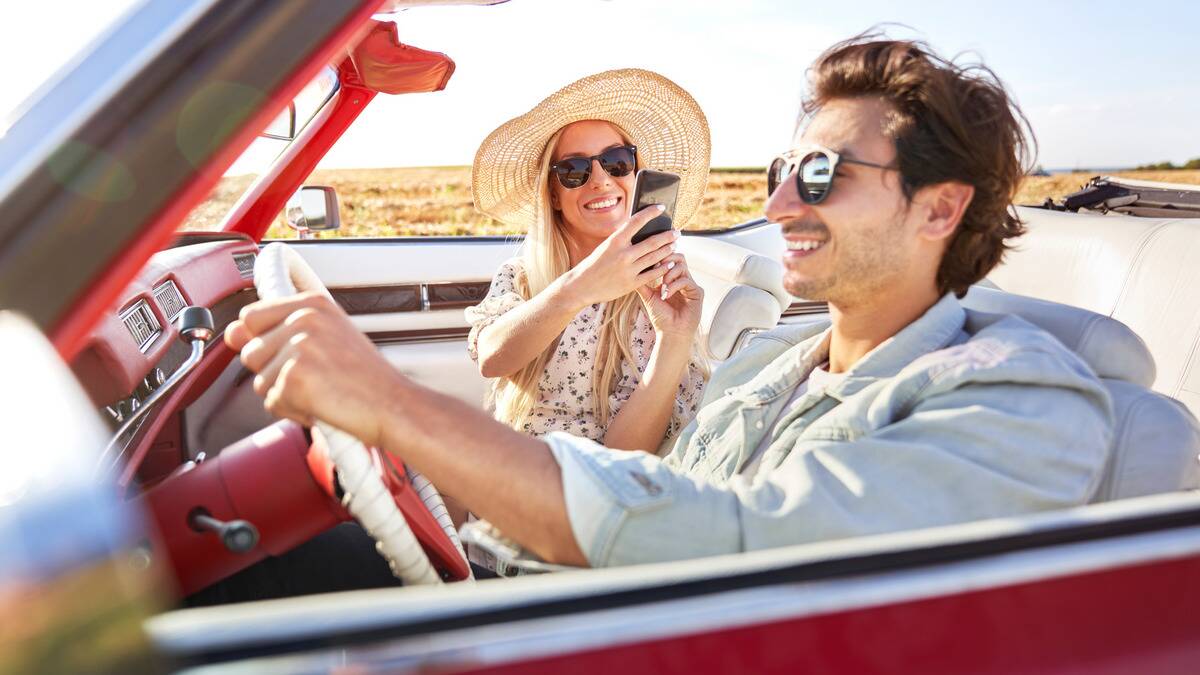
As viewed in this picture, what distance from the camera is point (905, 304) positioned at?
156 centimetres

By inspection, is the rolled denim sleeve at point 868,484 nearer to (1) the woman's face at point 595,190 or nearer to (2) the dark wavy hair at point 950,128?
(2) the dark wavy hair at point 950,128

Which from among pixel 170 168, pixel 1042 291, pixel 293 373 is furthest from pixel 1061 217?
pixel 170 168

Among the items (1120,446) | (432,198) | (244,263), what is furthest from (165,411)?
(432,198)

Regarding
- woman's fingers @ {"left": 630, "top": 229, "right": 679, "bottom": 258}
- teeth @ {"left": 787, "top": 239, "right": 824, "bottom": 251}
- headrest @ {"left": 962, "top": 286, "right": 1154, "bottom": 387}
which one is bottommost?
woman's fingers @ {"left": 630, "top": 229, "right": 679, "bottom": 258}

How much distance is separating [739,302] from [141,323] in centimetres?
173

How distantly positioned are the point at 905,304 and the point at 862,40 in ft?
1.74

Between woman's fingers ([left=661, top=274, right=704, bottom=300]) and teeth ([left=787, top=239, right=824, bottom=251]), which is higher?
teeth ([left=787, top=239, right=824, bottom=251])

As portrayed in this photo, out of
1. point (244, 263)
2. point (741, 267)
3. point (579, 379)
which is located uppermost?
point (741, 267)

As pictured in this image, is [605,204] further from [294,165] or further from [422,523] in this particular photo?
[422,523]

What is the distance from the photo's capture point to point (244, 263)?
2.70 m

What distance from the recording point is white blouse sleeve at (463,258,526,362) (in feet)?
7.98

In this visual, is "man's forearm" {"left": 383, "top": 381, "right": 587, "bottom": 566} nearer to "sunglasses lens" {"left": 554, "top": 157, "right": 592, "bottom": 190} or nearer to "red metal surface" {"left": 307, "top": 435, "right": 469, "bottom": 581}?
"red metal surface" {"left": 307, "top": 435, "right": 469, "bottom": 581}

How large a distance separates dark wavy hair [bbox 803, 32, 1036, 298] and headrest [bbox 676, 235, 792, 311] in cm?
108

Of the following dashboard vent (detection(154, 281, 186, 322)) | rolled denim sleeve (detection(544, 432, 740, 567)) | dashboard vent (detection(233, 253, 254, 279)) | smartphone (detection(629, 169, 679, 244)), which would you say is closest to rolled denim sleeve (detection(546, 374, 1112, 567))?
rolled denim sleeve (detection(544, 432, 740, 567))
